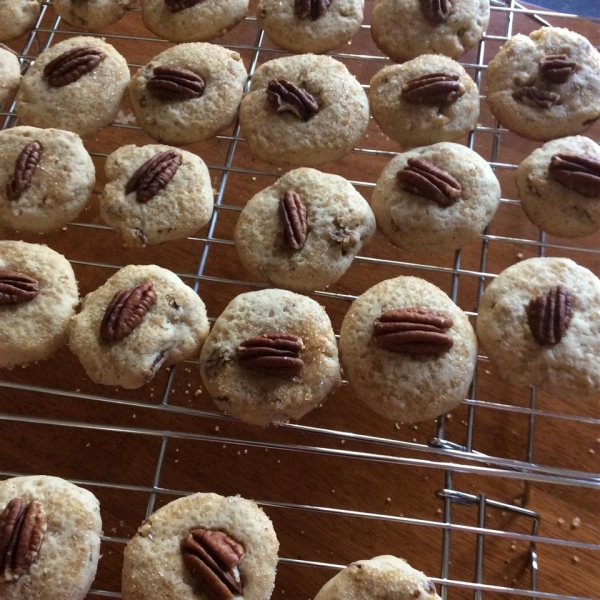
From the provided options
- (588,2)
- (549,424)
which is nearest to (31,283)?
(549,424)

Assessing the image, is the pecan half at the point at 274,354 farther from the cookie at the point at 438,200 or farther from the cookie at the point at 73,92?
the cookie at the point at 73,92

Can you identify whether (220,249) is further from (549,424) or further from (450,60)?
(549,424)

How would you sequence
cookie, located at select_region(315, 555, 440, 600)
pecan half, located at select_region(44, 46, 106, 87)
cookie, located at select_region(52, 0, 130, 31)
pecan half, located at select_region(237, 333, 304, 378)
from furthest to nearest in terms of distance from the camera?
cookie, located at select_region(52, 0, 130, 31) → pecan half, located at select_region(44, 46, 106, 87) → pecan half, located at select_region(237, 333, 304, 378) → cookie, located at select_region(315, 555, 440, 600)

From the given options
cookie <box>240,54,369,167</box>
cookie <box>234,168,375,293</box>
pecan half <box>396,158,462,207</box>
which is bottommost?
cookie <box>234,168,375,293</box>

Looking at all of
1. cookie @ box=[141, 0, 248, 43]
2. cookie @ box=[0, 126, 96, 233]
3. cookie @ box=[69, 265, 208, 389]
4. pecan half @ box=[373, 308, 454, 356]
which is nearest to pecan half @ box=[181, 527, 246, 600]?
cookie @ box=[69, 265, 208, 389]

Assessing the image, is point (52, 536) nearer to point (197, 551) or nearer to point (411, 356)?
point (197, 551)

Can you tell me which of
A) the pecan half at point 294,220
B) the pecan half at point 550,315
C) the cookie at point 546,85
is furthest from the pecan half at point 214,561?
the cookie at point 546,85

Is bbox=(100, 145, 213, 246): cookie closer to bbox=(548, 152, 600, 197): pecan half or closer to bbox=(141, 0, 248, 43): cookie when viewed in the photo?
bbox=(141, 0, 248, 43): cookie
